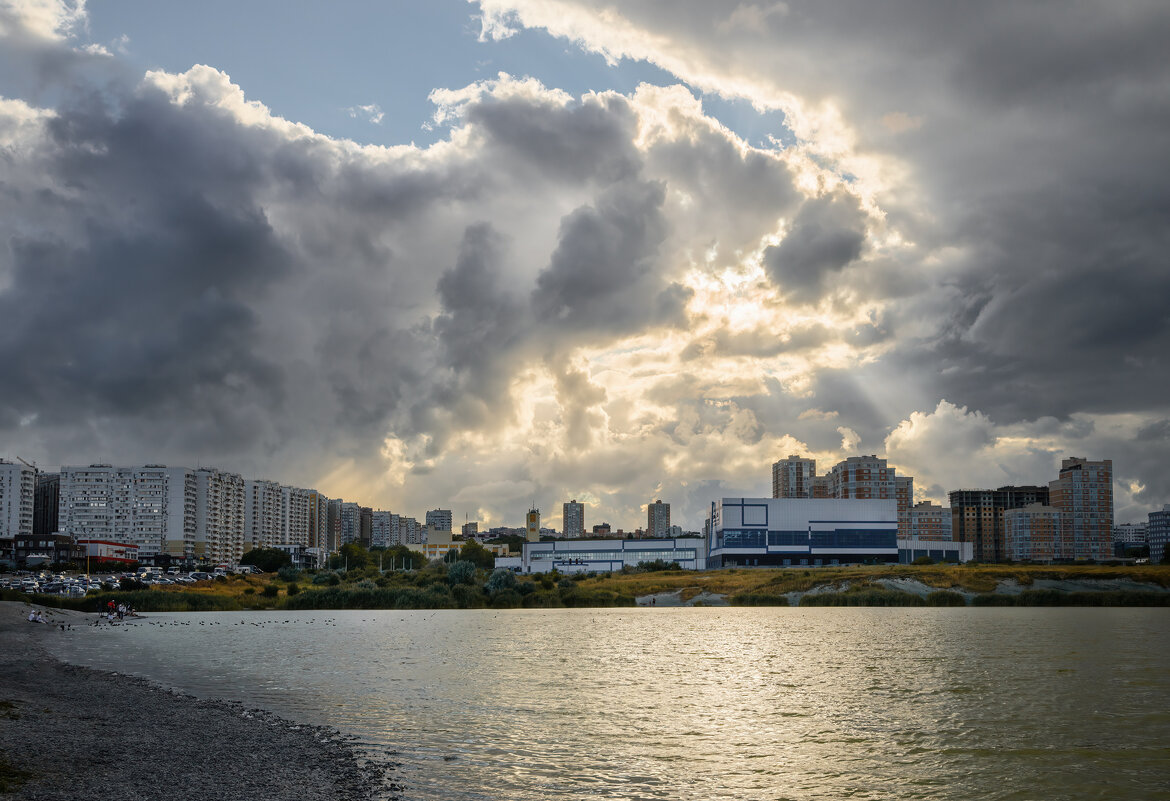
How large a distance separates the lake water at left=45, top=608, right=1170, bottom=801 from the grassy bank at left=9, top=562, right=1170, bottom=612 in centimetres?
4438

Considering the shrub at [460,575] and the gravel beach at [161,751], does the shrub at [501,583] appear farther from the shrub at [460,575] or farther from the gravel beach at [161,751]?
the gravel beach at [161,751]

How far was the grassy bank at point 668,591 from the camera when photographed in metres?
120

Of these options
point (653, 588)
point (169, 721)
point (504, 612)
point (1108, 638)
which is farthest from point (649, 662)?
point (653, 588)

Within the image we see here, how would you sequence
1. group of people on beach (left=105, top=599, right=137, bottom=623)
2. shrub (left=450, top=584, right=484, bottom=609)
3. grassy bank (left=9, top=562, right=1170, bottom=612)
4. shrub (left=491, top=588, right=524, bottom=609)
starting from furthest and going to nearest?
1. shrub (left=491, top=588, right=524, bottom=609)
2. shrub (left=450, top=584, right=484, bottom=609)
3. grassy bank (left=9, top=562, right=1170, bottom=612)
4. group of people on beach (left=105, top=599, right=137, bottom=623)

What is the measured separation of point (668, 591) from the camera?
135250mm

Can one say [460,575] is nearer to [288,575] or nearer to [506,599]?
[506,599]

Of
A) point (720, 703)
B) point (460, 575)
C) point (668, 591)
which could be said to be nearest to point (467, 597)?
point (460, 575)

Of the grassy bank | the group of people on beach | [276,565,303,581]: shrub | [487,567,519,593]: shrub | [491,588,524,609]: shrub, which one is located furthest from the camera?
[276,565,303,581]: shrub

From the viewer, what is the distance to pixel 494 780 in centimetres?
2289

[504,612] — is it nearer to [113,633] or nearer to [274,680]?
[113,633]

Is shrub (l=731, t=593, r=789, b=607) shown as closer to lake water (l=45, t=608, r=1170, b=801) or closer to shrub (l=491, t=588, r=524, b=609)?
shrub (l=491, t=588, r=524, b=609)

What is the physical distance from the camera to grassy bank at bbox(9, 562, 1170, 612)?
119562mm

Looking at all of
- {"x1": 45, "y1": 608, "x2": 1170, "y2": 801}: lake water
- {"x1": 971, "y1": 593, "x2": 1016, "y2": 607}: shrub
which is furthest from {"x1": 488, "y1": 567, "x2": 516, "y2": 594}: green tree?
{"x1": 971, "y1": 593, "x2": 1016, "y2": 607}: shrub

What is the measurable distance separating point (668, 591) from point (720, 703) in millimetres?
99417
